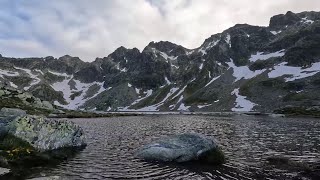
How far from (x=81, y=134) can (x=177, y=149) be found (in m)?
19.7

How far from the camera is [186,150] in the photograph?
39.0 m

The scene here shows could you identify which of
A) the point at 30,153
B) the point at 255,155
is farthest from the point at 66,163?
the point at 255,155

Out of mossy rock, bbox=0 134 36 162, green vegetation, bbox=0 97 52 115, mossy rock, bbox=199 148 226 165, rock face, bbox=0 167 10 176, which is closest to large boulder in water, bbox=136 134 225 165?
mossy rock, bbox=199 148 226 165

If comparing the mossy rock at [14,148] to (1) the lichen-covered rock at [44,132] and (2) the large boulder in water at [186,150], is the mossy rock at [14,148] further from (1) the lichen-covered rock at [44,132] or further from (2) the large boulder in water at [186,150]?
(2) the large boulder in water at [186,150]

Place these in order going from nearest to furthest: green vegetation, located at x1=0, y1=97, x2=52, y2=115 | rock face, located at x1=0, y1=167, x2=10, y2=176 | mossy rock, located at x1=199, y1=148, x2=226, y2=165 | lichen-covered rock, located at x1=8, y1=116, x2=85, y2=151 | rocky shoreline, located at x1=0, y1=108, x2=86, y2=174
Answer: rock face, located at x1=0, y1=167, x2=10, y2=176
mossy rock, located at x1=199, y1=148, x2=226, y2=165
rocky shoreline, located at x1=0, y1=108, x2=86, y2=174
lichen-covered rock, located at x1=8, y1=116, x2=85, y2=151
green vegetation, located at x1=0, y1=97, x2=52, y2=115

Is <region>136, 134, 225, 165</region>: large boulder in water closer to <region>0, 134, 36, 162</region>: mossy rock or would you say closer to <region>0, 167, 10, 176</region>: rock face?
<region>0, 134, 36, 162</region>: mossy rock

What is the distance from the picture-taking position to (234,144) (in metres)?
54.2

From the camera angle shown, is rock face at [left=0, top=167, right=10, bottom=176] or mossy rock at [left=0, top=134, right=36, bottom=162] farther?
mossy rock at [left=0, top=134, right=36, bottom=162]

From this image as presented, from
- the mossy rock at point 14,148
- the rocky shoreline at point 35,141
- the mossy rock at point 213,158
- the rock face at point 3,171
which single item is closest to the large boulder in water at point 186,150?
the mossy rock at point 213,158

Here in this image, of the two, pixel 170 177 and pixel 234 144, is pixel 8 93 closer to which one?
pixel 234 144

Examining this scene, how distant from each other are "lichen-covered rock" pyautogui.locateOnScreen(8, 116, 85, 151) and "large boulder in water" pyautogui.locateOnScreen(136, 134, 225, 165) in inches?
544

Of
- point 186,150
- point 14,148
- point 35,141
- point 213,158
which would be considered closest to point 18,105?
point 35,141

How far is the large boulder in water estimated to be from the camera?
38438mm

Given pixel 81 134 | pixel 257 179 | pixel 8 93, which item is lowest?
pixel 257 179
